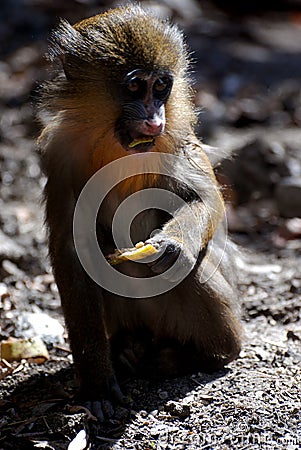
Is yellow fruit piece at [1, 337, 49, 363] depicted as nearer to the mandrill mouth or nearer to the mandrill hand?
the mandrill hand

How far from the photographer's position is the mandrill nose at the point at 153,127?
13.7ft

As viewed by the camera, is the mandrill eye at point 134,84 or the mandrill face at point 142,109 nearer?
the mandrill face at point 142,109

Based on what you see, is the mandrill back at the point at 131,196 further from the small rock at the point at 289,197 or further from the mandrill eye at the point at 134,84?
the small rock at the point at 289,197

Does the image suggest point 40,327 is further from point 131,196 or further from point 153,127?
point 153,127

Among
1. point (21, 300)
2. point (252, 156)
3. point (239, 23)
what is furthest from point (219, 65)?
point (21, 300)

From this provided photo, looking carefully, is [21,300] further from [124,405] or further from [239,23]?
[239,23]

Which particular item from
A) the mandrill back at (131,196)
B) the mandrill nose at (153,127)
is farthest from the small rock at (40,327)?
the mandrill nose at (153,127)

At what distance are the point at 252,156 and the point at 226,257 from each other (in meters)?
3.35

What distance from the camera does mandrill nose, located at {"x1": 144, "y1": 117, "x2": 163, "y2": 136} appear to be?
418cm

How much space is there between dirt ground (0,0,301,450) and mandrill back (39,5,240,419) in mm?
259

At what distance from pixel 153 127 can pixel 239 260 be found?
9.15 ft

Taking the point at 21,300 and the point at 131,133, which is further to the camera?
the point at 21,300

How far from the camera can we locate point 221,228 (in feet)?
16.9

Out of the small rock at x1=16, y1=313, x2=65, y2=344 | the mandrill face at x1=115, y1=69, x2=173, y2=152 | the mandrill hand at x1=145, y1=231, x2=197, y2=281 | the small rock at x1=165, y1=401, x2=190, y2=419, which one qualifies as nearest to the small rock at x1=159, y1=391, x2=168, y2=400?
the small rock at x1=165, y1=401, x2=190, y2=419
